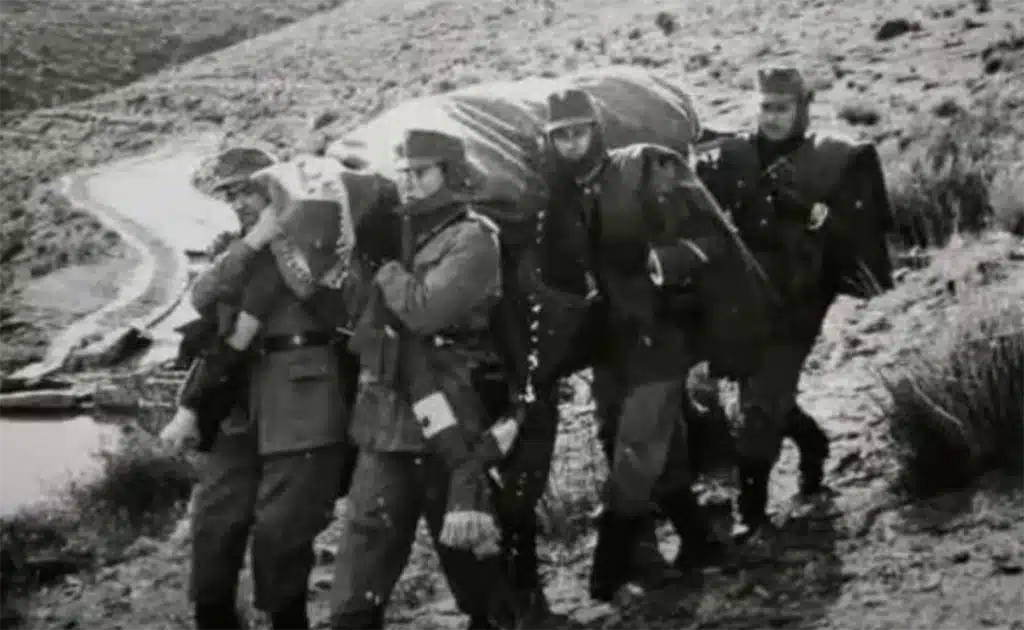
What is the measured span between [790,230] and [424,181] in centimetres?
177

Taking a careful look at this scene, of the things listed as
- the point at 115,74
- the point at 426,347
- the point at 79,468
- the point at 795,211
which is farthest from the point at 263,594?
the point at 115,74

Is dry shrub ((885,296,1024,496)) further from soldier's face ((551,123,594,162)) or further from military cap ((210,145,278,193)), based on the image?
military cap ((210,145,278,193))

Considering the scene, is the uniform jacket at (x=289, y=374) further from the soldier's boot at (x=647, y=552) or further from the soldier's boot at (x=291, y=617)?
the soldier's boot at (x=647, y=552)

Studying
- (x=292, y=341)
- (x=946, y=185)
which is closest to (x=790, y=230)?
(x=292, y=341)

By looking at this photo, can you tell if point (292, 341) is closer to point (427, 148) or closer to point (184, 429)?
point (184, 429)

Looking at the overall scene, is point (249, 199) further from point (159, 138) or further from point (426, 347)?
point (159, 138)

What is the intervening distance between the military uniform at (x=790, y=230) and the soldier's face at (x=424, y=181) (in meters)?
1.64

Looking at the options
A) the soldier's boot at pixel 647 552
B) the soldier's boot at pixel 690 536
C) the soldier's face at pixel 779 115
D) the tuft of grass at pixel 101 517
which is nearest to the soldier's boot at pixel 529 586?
the soldier's boot at pixel 647 552

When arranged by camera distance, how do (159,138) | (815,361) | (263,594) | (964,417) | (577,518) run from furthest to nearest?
(159,138), (815,361), (577,518), (964,417), (263,594)

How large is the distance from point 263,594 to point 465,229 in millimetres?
1447

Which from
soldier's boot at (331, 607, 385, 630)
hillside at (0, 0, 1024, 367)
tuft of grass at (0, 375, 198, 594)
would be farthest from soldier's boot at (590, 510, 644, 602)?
hillside at (0, 0, 1024, 367)

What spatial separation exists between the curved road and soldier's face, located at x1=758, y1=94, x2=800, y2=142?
470 cm

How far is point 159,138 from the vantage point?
82.7 ft

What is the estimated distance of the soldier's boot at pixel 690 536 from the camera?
16.6 ft
